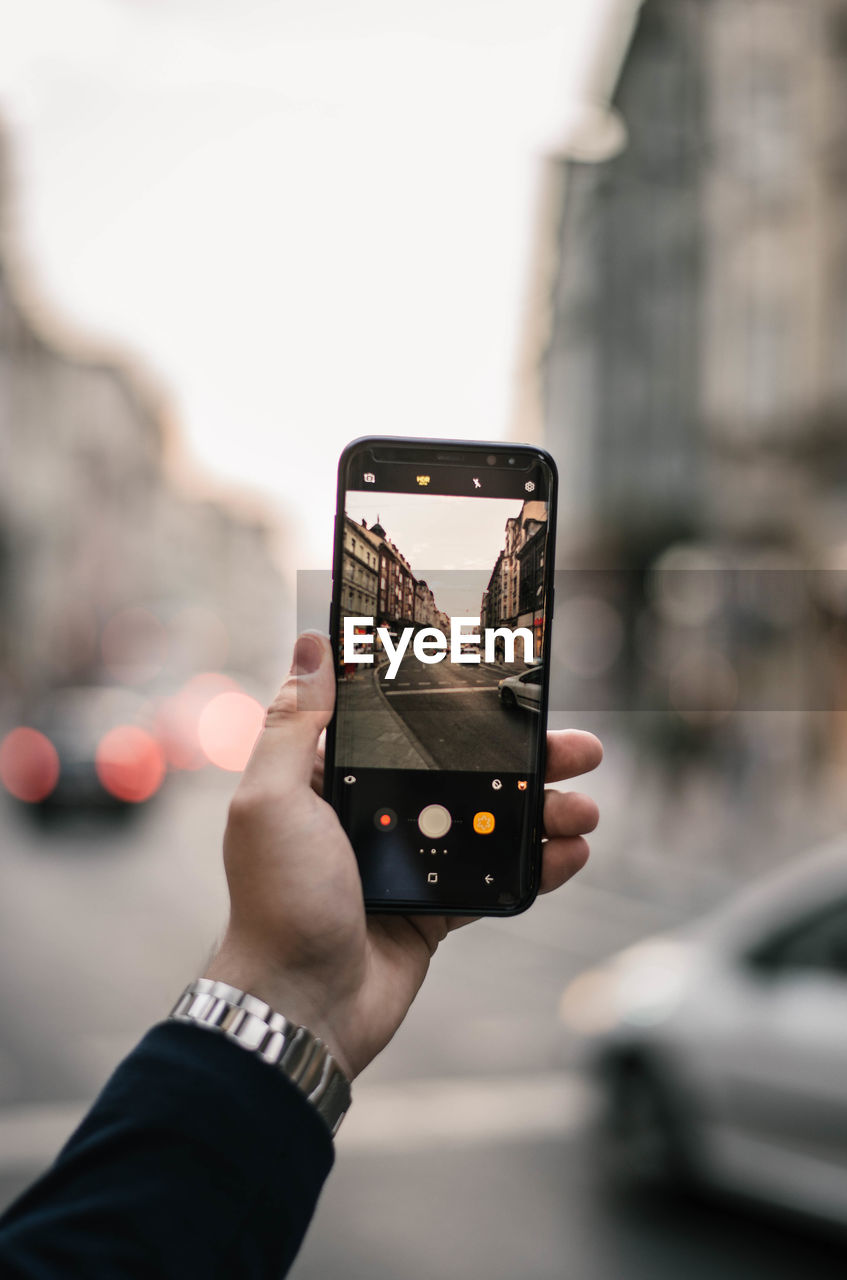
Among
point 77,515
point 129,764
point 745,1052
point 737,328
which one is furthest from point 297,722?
point 77,515

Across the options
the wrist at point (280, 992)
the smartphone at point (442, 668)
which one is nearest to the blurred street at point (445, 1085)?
the wrist at point (280, 992)

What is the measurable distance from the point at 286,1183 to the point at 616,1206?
511 centimetres

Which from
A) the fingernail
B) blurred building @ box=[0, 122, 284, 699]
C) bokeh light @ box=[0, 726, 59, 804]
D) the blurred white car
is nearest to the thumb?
the fingernail

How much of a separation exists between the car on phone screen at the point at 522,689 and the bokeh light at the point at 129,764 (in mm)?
16172

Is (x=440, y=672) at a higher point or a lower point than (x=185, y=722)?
higher

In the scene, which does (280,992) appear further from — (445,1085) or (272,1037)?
(445,1085)

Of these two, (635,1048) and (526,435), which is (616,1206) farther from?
(526,435)

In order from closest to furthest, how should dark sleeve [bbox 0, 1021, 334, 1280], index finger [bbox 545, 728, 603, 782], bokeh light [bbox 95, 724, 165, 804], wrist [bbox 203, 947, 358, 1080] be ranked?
dark sleeve [bbox 0, 1021, 334, 1280] < wrist [bbox 203, 947, 358, 1080] < index finger [bbox 545, 728, 603, 782] < bokeh light [bbox 95, 724, 165, 804]

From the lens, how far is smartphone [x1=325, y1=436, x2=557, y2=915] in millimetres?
1550

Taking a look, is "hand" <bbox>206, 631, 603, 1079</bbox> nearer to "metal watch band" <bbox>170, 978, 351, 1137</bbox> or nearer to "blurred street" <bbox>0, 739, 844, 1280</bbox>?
"metal watch band" <bbox>170, 978, 351, 1137</bbox>

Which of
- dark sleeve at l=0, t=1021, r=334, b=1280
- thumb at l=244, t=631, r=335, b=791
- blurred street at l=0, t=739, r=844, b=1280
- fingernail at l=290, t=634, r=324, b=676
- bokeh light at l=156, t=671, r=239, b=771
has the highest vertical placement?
fingernail at l=290, t=634, r=324, b=676

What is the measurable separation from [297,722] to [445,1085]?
6.29 metres

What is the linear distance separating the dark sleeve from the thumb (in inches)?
15.3

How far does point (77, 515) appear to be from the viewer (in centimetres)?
5941
